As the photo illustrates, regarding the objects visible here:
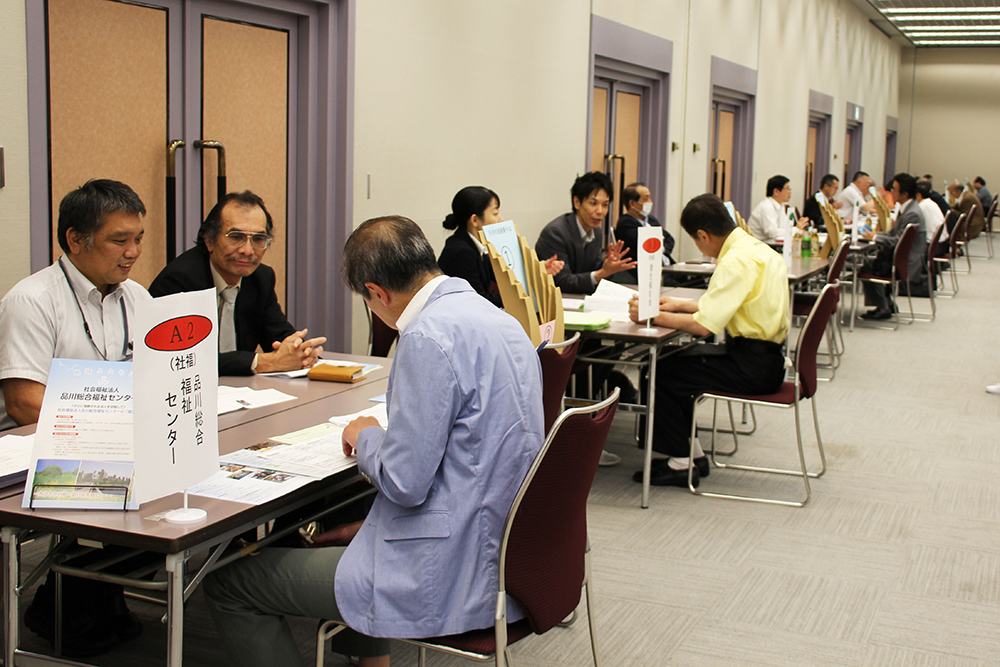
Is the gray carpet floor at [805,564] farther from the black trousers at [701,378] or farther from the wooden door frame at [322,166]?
the wooden door frame at [322,166]

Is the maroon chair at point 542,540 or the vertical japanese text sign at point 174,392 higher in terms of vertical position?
the vertical japanese text sign at point 174,392

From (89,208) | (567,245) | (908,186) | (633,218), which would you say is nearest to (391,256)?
(89,208)

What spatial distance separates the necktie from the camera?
3.16 metres

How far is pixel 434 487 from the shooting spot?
184 centimetres

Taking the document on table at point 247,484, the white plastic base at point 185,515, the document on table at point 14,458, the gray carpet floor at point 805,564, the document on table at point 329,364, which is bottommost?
the gray carpet floor at point 805,564

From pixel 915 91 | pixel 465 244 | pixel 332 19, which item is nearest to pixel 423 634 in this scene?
pixel 465 244

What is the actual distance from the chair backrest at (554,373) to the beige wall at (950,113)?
796 inches

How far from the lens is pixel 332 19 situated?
178 inches

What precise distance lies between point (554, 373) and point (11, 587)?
1661 mm

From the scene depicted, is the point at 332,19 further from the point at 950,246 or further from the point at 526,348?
the point at 950,246

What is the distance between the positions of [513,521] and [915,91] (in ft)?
71.5

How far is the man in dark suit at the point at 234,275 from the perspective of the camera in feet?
9.82

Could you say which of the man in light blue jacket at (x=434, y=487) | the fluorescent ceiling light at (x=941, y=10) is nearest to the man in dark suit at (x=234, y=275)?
the man in light blue jacket at (x=434, y=487)

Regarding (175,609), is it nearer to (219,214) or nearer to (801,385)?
(219,214)
